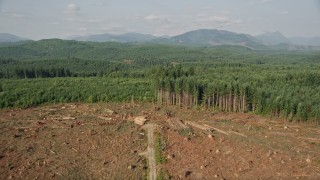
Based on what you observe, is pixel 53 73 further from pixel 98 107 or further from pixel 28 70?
pixel 98 107

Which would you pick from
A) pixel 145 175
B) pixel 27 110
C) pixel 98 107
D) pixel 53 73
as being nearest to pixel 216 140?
pixel 145 175

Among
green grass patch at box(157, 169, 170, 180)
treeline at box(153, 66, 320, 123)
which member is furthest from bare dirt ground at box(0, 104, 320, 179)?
treeline at box(153, 66, 320, 123)

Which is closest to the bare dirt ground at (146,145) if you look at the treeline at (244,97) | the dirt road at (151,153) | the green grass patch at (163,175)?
the green grass patch at (163,175)

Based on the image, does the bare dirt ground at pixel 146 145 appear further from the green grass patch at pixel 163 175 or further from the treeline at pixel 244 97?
the treeline at pixel 244 97

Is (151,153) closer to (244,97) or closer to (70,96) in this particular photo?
(244,97)

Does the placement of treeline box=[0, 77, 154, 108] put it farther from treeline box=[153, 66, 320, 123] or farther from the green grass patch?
the green grass patch

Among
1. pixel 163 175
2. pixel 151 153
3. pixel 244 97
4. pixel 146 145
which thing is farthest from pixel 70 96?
pixel 163 175
